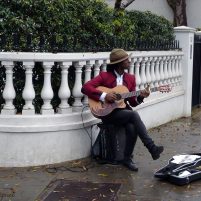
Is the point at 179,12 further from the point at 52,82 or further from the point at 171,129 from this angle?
the point at 52,82

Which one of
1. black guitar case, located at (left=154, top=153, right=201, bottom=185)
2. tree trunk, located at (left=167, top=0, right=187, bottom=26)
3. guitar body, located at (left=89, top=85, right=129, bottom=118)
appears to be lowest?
black guitar case, located at (left=154, top=153, right=201, bottom=185)

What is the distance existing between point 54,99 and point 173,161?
1.95 metres

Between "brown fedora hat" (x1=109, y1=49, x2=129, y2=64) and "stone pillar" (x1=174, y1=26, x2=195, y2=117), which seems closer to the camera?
"brown fedora hat" (x1=109, y1=49, x2=129, y2=64)

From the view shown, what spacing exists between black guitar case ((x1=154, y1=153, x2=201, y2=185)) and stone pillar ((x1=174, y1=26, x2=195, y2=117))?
5291 mm

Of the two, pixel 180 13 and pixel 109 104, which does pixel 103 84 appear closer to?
pixel 109 104

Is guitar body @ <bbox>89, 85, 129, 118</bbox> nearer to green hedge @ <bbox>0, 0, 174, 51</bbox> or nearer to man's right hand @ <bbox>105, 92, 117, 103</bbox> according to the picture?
man's right hand @ <bbox>105, 92, 117, 103</bbox>

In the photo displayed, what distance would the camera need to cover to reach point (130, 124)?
276 inches

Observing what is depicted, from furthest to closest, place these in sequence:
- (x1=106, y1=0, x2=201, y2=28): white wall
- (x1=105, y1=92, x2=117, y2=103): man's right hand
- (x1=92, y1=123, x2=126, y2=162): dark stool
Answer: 1. (x1=106, y1=0, x2=201, y2=28): white wall
2. (x1=92, y1=123, x2=126, y2=162): dark stool
3. (x1=105, y1=92, x2=117, y2=103): man's right hand

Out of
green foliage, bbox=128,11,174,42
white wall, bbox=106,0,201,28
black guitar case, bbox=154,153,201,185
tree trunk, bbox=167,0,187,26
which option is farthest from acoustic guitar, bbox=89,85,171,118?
white wall, bbox=106,0,201,28

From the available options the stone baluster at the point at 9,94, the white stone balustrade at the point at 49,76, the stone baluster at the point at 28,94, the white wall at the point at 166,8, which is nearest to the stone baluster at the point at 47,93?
the white stone balustrade at the point at 49,76

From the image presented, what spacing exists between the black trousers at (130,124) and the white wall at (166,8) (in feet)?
52.8

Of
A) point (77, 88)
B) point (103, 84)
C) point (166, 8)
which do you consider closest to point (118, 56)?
point (103, 84)

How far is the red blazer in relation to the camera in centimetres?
694

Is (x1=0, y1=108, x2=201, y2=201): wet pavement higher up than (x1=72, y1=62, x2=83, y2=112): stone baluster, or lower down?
lower down
